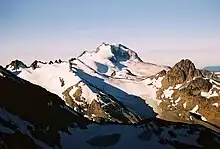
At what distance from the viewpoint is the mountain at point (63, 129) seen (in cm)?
13700

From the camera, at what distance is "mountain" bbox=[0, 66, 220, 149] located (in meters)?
137

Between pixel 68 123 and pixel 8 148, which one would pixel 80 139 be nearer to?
pixel 68 123

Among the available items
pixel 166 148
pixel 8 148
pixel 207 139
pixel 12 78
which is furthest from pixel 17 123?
pixel 207 139

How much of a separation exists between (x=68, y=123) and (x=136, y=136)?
23435 mm

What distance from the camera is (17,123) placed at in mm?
138375

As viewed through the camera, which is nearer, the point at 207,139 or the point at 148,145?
the point at 148,145

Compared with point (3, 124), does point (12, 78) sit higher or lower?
higher

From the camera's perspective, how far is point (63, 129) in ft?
506

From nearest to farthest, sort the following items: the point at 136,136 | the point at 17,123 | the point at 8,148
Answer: the point at 8,148 < the point at 17,123 < the point at 136,136

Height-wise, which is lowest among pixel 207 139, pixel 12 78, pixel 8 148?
pixel 207 139

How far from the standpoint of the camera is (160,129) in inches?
6668

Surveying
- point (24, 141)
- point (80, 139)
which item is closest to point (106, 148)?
point (80, 139)

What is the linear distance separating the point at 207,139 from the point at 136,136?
1078 inches

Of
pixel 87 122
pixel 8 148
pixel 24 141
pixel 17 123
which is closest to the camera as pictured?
pixel 8 148
